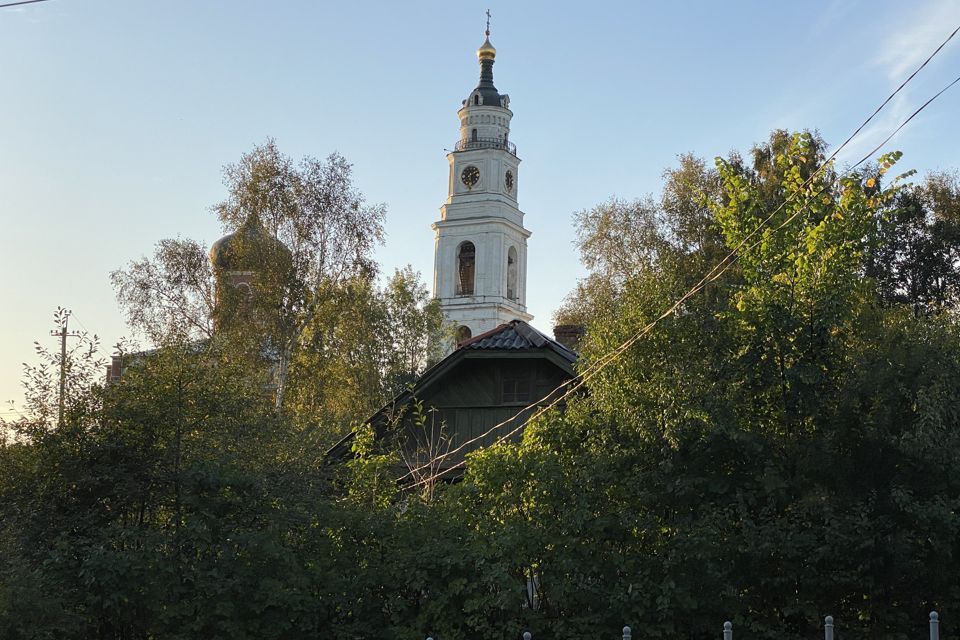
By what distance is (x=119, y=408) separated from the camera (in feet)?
44.0

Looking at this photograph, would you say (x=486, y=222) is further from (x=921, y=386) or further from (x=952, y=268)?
(x=921, y=386)

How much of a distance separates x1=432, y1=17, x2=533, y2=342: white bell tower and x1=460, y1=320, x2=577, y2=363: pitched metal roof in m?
41.9

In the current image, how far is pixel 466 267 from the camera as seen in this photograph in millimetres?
68312

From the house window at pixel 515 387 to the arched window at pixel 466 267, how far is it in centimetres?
4566

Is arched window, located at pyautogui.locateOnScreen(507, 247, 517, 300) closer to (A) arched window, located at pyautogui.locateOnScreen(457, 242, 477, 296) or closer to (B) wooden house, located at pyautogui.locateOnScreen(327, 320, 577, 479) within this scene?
(A) arched window, located at pyautogui.locateOnScreen(457, 242, 477, 296)

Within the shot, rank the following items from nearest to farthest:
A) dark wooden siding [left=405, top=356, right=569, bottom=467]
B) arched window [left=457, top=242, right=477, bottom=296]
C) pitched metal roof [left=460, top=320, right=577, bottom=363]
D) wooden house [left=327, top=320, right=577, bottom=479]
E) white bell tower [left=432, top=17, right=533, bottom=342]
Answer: pitched metal roof [left=460, top=320, right=577, bottom=363], wooden house [left=327, top=320, right=577, bottom=479], dark wooden siding [left=405, top=356, right=569, bottom=467], white bell tower [left=432, top=17, right=533, bottom=342], arched window [left=457, top=242, right=477, bottom=296]

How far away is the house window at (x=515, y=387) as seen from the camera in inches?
844

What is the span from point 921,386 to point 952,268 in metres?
28.8

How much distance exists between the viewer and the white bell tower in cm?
6594

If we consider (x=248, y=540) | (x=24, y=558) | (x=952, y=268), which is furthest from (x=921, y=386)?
(x=952, y=268)

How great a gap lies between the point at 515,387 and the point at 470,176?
48.6 m

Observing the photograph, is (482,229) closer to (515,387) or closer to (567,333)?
(567,333)

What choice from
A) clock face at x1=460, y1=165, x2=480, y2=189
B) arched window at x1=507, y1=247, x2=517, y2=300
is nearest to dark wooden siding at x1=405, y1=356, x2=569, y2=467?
arched window at x1=507, y1=247, x2=517, y2=300

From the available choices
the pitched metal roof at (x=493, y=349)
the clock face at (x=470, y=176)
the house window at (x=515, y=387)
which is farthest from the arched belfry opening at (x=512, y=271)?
the house window at (x=515, y=387)
